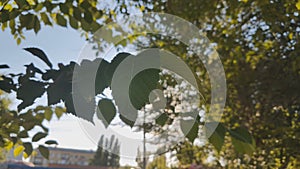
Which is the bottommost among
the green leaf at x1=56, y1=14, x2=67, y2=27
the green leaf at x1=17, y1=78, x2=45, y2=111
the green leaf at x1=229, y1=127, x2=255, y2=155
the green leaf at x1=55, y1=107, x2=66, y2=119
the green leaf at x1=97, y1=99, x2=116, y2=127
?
the green leaf at x1=229, y1=127, x2=255, y2=155

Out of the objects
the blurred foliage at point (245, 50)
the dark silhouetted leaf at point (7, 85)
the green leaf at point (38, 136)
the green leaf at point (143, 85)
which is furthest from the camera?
the blurred foliage at point (245, 50)

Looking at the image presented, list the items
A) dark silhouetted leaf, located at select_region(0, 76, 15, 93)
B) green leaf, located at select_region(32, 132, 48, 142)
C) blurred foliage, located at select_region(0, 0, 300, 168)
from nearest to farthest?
1. dark silhouetted leaf, located at select_region(0, 76, 15, 93)
2. green leaf, located at select_region(32, 132, 48, 142)
3. blurred foliage, located at select_region(0, 0, 300, 168)

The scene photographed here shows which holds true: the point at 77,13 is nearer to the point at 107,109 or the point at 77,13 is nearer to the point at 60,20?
the point at 60,20

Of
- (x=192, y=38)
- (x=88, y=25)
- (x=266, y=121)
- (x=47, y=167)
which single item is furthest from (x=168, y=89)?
(x=47, y=167)

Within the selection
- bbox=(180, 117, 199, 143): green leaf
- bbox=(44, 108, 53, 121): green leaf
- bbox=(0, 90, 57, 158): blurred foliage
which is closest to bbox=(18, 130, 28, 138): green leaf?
bbox=(0, 90, 57, 158): blurred foliage

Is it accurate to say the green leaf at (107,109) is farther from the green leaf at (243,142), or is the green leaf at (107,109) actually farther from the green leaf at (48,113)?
the green leaf at (48,113)

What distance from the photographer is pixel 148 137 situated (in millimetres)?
483

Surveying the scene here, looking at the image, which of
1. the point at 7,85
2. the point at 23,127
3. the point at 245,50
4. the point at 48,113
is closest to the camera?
the point at 7,85

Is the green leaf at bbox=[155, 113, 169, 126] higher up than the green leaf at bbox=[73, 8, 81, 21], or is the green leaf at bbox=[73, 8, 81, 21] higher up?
the green leaf at bbox=[73, 8, 81, 21]

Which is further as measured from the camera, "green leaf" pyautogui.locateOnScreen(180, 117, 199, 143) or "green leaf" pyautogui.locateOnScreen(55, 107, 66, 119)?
"green leaf" pyautogui.locateOnScreen(55, 107, 66, 119)

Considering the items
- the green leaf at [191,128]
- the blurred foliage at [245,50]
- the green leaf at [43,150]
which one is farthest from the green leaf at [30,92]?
the green leaf at [43,150]

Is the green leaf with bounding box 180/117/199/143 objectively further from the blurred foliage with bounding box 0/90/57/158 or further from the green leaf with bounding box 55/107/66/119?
the green leaf with bounding box 55/107/66/119

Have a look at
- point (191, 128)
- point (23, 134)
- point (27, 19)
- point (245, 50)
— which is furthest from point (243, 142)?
point (245, 50)

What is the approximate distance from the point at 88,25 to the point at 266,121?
2.03 ft
